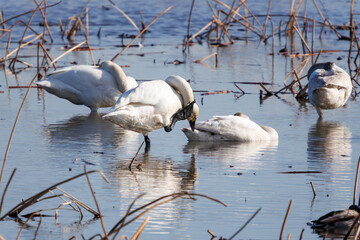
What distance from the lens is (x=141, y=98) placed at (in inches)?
297

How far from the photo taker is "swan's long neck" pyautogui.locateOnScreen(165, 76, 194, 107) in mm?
7875

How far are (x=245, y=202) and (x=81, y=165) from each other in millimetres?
1841

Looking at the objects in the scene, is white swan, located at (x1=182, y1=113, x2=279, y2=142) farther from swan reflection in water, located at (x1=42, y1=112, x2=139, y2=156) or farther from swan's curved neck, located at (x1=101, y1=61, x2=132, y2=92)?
swan's curved neck, located at (x1=101, y1=61, x2=132, y2=92)

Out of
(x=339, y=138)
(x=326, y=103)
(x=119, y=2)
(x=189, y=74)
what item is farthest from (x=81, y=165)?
(x=119, y=2)

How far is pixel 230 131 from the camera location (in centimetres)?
790

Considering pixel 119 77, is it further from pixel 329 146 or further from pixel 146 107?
pixel 329 146

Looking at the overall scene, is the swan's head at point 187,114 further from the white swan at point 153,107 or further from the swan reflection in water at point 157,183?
the swan reflection in water at point 157,183

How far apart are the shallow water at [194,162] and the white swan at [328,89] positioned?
0.20m

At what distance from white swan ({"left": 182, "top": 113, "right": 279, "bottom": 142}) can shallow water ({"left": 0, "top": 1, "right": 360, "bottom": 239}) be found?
4.0 inches

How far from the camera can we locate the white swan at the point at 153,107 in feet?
24.4

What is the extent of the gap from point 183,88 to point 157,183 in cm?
194

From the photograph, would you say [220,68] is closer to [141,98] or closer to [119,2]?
[141,98]

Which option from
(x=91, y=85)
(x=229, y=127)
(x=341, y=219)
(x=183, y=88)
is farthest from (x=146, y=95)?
(x=341, y=219)

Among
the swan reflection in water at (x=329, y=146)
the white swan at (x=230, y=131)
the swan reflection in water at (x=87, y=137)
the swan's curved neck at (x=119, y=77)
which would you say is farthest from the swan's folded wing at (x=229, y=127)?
the swan's curved neck at (x=119, y=77)
